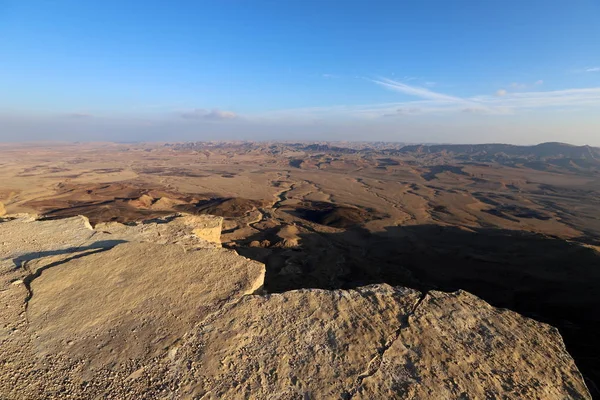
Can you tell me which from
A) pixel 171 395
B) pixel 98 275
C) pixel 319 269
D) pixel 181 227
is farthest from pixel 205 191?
pixel 171 395

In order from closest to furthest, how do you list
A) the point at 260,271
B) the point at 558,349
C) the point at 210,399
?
the point at 210,399 < the point at 558,349 < the point at 260,271

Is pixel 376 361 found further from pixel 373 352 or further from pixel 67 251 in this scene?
pixel 67 251

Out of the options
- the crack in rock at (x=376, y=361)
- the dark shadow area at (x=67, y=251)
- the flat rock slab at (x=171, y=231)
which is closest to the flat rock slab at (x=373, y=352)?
the crack in rock at (x=376, y=361)

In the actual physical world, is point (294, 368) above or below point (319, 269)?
above

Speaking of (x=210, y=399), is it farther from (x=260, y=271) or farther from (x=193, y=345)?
(x=260, y=271)

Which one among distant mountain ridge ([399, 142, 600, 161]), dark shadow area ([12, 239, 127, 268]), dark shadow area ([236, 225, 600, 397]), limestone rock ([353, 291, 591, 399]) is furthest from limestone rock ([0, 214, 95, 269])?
distant mountain ridge ([399, 142, 600, 161])

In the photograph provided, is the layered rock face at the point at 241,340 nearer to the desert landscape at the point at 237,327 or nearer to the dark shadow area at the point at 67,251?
the desert landscape at the point at 237,327

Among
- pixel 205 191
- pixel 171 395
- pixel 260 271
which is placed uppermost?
pixel 260 271
